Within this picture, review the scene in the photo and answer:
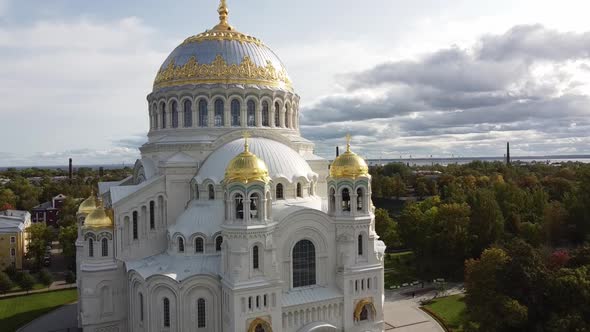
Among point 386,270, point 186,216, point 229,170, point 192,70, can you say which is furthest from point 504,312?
point 192,70

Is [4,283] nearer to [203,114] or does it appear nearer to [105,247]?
[105,247]

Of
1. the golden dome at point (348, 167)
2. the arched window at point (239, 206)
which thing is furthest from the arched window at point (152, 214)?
the golden dome at point (348, 167)

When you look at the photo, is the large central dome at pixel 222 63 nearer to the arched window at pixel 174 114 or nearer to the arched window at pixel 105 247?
the arched window at pixel 174 114

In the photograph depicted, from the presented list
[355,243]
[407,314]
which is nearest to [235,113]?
[355,243]

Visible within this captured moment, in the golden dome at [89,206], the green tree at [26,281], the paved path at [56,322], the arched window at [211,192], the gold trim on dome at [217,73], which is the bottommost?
the paved path at [56,322]

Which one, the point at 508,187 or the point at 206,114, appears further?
the point at 508,187

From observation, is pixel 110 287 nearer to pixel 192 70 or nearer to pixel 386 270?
pixel 192 70
